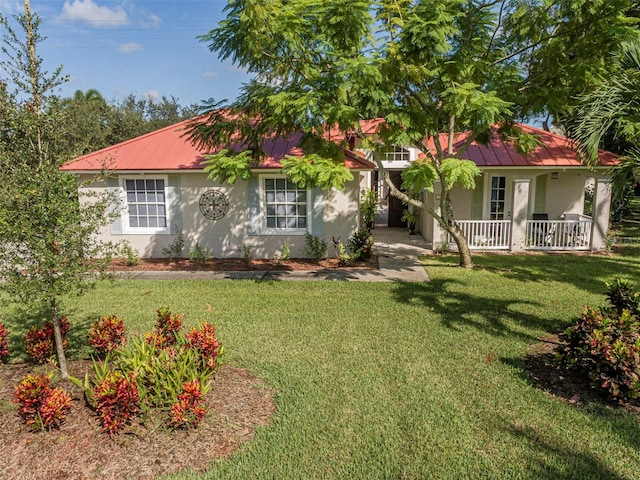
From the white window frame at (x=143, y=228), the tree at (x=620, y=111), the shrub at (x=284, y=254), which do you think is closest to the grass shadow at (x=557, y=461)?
the tree at (x=620, y=111)

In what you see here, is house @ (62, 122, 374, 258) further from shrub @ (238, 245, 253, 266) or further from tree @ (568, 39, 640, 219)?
tree @ (568, 39, 640, 219)

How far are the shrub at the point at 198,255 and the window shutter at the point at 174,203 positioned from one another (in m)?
0.83

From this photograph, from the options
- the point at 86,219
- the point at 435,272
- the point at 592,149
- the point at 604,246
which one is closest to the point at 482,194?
the point at 604,246

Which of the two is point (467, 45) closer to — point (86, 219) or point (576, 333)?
→ point (576, 333)

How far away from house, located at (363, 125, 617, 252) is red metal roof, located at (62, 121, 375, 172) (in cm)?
263

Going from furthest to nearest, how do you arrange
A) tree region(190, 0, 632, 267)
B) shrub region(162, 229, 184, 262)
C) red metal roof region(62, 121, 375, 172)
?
shrub region(162, 229, 184, 262), red metal roof region(62, 121, 375, 172), tree region(190, 0, 632, 267)

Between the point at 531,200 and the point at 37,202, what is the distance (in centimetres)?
1526

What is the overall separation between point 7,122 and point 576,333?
7078 millimetres

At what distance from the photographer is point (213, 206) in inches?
532

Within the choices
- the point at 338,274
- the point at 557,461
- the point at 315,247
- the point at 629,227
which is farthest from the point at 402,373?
the point at 629,227

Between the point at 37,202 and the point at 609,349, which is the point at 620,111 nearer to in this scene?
the point at 609,349

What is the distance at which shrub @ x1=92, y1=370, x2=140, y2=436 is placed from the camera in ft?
14.0

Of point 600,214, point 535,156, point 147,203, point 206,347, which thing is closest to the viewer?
point 206,347

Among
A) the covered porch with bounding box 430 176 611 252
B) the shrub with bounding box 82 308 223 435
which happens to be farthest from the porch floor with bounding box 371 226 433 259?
the shrub with bounding box 82 308 223 435
